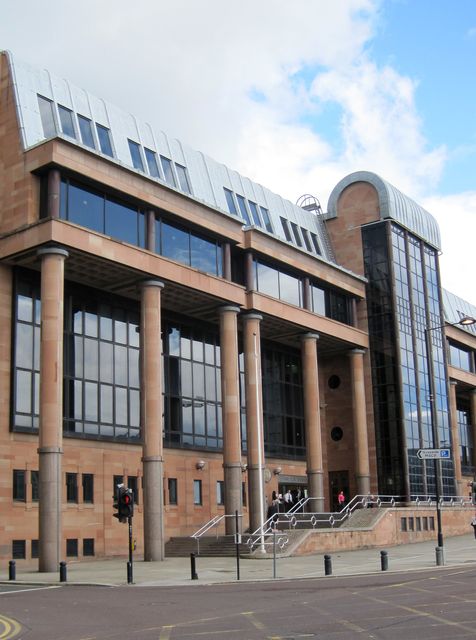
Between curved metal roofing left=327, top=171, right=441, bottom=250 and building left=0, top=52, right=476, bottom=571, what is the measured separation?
170 mm

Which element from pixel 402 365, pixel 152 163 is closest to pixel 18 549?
pixel 152 163

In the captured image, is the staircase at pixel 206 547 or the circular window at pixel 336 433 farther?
the circular window at pixel 336 433

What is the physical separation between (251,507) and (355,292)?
1827 centimetres

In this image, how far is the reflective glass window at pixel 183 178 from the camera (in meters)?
45.7

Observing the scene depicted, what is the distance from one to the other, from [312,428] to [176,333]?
10117mm

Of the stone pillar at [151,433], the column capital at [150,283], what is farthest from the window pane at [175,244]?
the stone pillar at [151,433]

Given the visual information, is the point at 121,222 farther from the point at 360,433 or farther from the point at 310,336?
the point at 360,433

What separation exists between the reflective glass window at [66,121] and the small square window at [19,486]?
1540cm

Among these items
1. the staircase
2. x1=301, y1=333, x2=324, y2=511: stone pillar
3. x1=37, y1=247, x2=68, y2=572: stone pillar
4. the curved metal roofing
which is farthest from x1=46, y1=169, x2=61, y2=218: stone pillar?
the curved metal roofing

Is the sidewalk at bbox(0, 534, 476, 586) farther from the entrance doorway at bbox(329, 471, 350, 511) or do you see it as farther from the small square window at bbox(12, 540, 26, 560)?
the entrance doorway at bbox(329, 471, 350, 511)

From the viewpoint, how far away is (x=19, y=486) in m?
36.3

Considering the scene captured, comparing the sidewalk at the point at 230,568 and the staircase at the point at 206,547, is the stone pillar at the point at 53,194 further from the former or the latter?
the staircase at the point at 206,547

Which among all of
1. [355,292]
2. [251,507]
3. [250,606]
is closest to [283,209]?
[355,292]

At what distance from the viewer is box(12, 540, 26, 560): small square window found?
3525 cm
